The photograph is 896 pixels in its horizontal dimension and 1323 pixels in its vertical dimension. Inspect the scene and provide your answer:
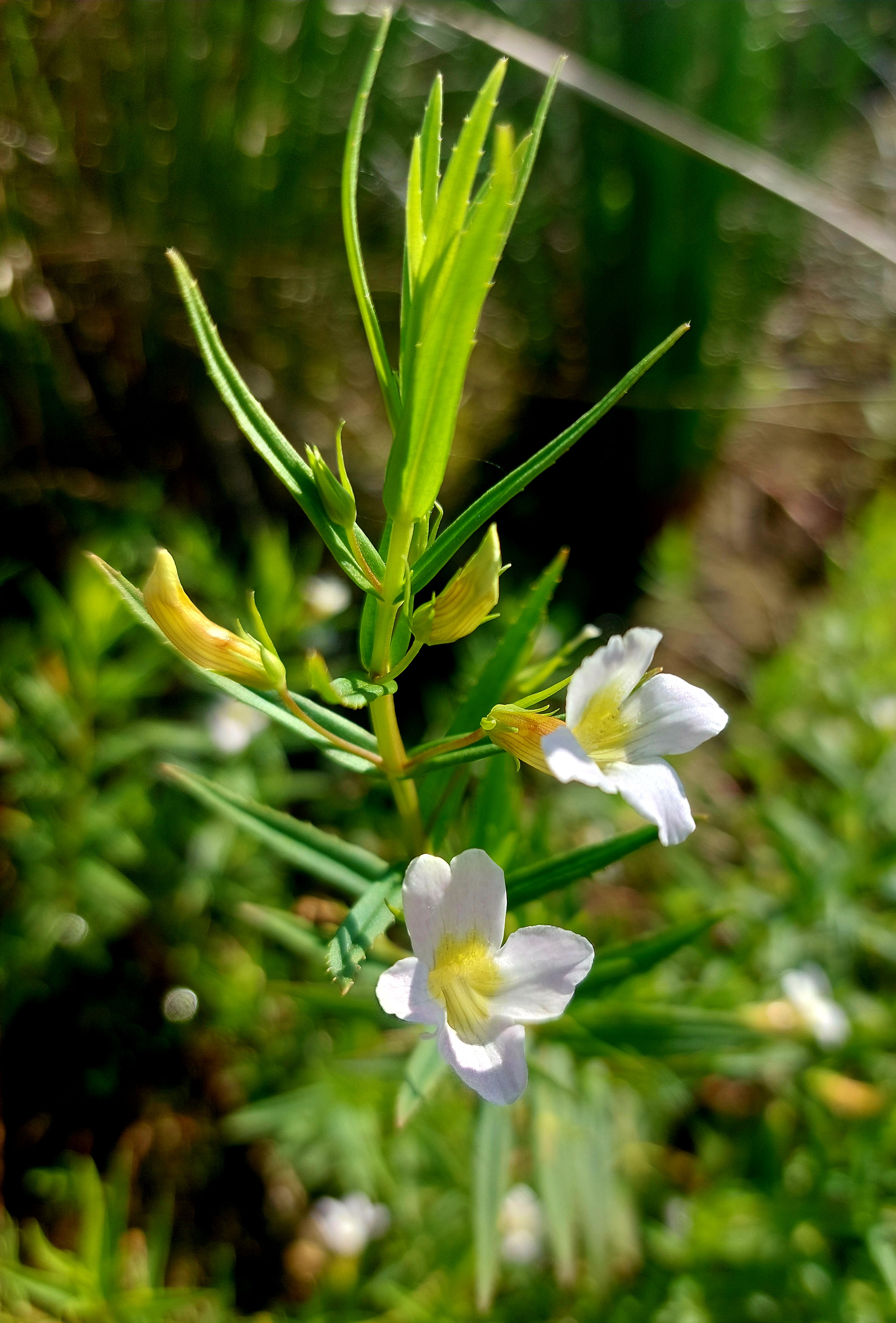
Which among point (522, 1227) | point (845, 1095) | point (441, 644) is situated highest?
point (441, 644)

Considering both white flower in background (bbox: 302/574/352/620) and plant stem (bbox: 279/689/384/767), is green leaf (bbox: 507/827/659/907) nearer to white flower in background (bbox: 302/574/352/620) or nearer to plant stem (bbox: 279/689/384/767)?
plant stem (bbox: 279/689/384/767)

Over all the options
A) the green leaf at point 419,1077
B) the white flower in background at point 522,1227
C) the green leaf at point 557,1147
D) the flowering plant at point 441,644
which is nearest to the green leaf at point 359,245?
the flowering plant at point 441,644

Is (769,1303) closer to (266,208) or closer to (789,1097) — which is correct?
(789,1097)

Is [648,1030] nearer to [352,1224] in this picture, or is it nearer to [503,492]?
[503,492]

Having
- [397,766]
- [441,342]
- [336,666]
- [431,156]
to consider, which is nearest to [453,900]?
[397,766]

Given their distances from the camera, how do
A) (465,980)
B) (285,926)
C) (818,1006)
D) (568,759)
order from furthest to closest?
1. (818,1006)
2. (285,926)
3. (465,980)
4. (568,759)

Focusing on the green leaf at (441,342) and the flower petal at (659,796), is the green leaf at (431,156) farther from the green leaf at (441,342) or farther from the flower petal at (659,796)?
the flower petal at (659,796)

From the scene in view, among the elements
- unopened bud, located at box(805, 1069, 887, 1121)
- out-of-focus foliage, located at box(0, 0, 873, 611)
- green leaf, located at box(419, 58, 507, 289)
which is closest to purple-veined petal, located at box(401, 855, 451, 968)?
green leaf, located at box(419, 58, 507, 289)
